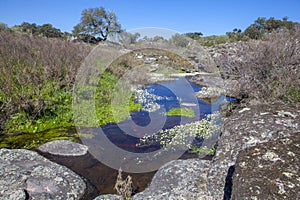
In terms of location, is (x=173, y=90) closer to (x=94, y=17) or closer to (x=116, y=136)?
(x=116, y=136)

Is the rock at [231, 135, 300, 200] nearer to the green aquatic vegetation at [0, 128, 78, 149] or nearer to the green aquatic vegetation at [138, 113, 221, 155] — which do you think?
the green aquatic vegetation at [138, 113, 221, 155]

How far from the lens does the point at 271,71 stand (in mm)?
10180

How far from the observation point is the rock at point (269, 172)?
163cm

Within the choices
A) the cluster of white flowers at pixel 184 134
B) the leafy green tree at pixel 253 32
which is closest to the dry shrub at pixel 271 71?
the cluster of white flowers at pixel 184 134

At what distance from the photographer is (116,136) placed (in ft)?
28.7

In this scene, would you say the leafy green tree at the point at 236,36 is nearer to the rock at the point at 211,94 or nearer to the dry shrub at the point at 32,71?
the rock at the point at 211,94

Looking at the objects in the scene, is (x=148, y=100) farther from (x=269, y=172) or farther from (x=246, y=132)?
(x=269, y=172)

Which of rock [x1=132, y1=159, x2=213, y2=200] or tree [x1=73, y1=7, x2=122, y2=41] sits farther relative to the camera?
tree [x1=73, y1=7, x2=122, y2=41]

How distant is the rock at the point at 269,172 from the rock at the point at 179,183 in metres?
2.32

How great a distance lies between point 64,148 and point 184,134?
15.1 ft

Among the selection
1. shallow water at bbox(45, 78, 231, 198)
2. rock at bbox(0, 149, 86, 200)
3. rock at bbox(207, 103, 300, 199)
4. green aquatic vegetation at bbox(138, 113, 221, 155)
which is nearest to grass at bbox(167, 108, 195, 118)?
shallow water at bbox(45, 78, 231, 198)

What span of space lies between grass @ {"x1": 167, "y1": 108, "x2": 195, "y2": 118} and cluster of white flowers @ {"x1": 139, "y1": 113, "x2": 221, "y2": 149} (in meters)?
1.34

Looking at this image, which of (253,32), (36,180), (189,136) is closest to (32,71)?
(36,180)

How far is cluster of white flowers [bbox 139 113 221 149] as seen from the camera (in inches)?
320
